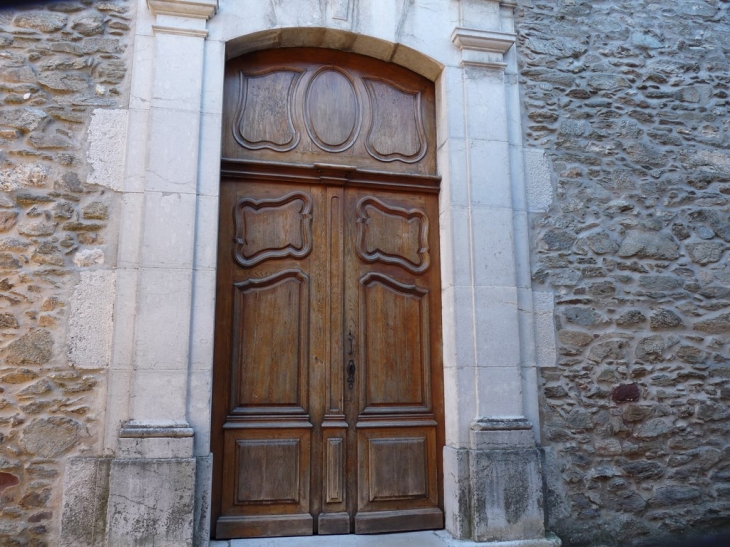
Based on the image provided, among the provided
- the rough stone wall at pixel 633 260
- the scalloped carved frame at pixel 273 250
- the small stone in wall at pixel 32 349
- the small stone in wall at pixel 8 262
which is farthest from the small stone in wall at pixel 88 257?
the rough stone wall at pixel 633 260

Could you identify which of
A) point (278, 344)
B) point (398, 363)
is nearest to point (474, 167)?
point (398, 363)

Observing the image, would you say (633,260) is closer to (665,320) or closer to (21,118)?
(665,320)

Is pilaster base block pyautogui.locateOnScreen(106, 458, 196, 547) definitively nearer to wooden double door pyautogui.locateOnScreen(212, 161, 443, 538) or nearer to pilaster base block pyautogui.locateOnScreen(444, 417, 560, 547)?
wooden double door pyautogui.locateOnScreen(212, 161, 443, 538)

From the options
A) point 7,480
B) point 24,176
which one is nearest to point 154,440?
point 7,480

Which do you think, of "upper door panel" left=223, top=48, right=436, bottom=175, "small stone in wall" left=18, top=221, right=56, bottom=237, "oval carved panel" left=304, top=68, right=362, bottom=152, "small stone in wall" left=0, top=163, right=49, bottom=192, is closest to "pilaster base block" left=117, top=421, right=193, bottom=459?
"small stone in wall" left=18, top=221, right=56, bottom=237

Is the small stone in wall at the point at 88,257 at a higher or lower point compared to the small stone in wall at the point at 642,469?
higher

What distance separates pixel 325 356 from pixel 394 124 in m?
1.63

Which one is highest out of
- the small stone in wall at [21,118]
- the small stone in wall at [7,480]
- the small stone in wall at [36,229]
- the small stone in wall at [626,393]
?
the small stone in wall at [21,118]

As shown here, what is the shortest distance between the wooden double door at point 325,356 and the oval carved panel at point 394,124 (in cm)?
20

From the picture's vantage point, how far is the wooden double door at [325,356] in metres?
3.49

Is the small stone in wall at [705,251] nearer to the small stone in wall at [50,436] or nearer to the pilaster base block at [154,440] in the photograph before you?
the pilaster base block at [154,440]

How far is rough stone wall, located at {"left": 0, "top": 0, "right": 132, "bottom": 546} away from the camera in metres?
3.06

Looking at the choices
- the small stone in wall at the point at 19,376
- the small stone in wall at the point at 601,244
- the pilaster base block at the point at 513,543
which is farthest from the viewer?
the small stone in wall at the point at 601,244

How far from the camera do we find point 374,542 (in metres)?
3.39
